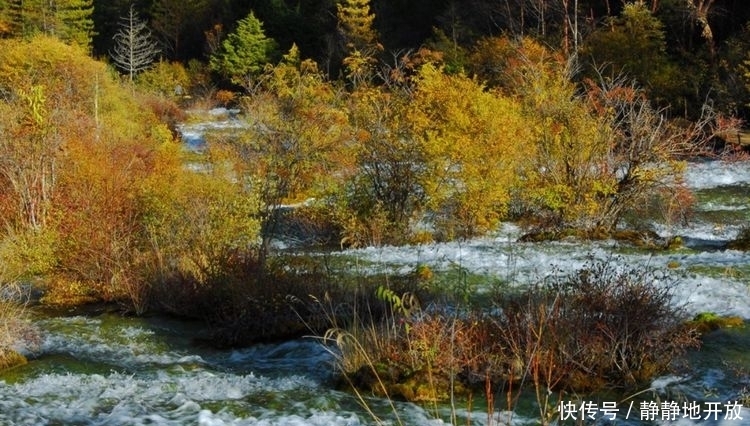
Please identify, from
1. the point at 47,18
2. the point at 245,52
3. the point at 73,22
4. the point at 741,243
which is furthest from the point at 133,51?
the point at 741,243

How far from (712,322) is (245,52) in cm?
5824

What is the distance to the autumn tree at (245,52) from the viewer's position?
63594mm

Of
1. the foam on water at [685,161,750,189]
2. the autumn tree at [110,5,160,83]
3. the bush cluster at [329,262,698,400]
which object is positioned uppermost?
the bush cluster at [329,262,698,400]

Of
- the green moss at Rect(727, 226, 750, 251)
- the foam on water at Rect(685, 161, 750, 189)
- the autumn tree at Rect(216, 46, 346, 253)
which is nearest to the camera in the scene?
the green moss at Rect(727, 226, 750, 251)

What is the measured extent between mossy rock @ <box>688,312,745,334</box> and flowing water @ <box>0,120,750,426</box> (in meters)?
0.21

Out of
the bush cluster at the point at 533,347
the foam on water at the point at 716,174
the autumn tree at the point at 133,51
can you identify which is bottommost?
the foam on water at the point at 716,174

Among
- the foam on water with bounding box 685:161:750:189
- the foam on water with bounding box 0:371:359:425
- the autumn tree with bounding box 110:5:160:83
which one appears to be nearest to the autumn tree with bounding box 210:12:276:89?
the autumn tree with bounding box 110:5:160:83

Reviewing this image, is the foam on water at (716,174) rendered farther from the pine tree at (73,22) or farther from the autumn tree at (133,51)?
the pine tree at (73,22)

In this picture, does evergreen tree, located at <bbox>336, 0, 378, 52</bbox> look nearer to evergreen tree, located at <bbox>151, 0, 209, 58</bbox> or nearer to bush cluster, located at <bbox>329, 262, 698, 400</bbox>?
evergreen tree, located at <bbox>151, 0, 209, 58</bbox>

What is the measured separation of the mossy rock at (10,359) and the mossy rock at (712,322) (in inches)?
309

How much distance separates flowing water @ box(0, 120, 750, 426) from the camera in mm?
7062

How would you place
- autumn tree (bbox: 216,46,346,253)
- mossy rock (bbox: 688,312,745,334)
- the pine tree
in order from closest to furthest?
mossy rock (bbox: 688,312,745,334) < autumn tree (bbox: 216,46,346,253) < the pine tree

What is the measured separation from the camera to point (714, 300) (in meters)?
11.1

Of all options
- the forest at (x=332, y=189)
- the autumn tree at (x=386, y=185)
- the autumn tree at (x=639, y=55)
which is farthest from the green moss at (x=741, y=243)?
the autumn tree at (x=639, y=55)
